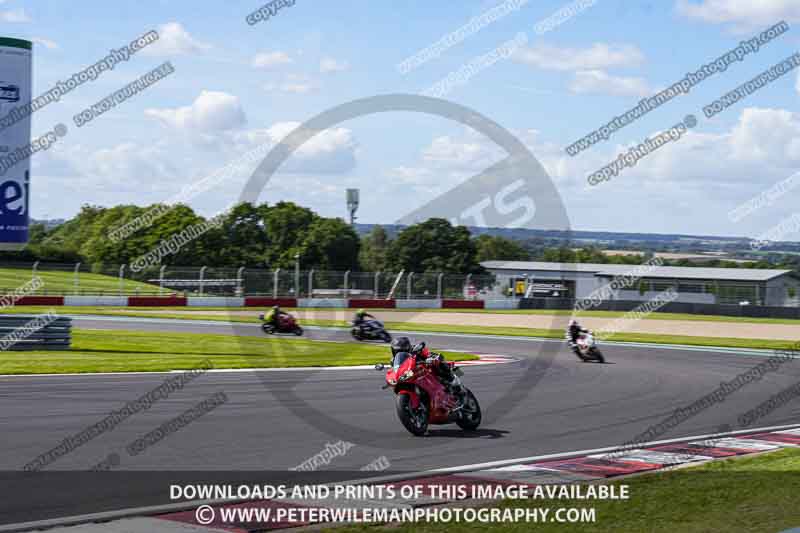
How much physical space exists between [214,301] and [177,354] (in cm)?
2749

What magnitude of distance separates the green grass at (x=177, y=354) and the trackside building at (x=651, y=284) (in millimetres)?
34269

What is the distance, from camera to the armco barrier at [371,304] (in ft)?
184

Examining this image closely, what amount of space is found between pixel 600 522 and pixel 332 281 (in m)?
48.0

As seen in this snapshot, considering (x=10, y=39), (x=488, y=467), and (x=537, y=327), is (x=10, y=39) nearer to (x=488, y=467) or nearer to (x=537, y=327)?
(x=488, y=467)

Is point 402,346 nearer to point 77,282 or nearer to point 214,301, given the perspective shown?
point 77,282

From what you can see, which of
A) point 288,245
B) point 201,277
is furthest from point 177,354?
point 288,245

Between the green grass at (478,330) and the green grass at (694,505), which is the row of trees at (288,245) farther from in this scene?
the green grass at (694,505)

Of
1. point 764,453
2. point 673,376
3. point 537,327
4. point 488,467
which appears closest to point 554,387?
point 673,376

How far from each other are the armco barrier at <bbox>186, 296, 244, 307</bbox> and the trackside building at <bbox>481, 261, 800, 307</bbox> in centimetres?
1807

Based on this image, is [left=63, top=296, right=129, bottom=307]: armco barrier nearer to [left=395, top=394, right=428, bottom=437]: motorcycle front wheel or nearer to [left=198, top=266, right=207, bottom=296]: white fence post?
[left=198, top=266, right=207, bottom=296]: white fence post

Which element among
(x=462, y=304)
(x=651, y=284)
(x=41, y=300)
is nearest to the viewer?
(x=41, y=300)

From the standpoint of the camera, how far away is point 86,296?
5050 cm

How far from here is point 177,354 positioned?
26531 millimetres

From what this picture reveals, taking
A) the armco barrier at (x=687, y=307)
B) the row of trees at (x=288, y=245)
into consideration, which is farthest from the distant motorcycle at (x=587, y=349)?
the row of trees at (x=288, y=245)
